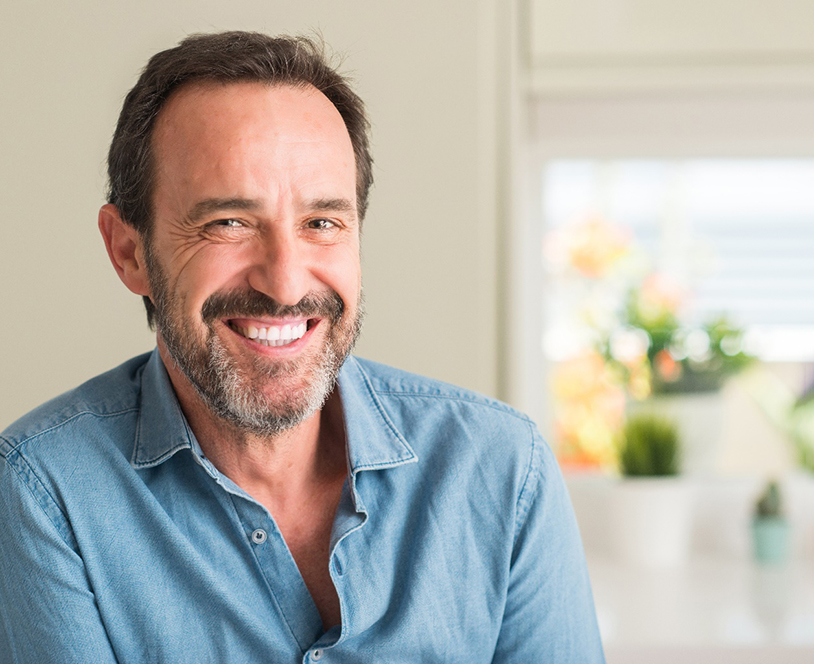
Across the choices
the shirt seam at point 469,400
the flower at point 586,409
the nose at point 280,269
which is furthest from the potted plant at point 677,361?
the nose at point 280,269

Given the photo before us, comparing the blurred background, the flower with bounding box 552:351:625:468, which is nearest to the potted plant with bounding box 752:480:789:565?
the blurred background

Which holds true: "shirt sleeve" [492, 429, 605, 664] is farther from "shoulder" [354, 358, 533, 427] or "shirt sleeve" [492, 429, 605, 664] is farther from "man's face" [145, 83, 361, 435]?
"man's face" [145, 83, 361, 435]

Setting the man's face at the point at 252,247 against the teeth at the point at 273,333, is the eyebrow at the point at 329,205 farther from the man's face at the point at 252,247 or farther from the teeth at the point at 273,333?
the teeth at the point at 273,333

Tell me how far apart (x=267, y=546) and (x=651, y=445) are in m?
1.17

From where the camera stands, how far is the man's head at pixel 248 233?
110 cm

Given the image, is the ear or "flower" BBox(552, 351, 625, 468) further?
"flower" BBox(552, 351, 625, 468)

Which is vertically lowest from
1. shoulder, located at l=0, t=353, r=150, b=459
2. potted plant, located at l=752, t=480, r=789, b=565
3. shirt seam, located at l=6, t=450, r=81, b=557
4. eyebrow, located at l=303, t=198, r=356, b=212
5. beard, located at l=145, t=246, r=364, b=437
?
potted plant, located at l=752, t=480, r=789, b=565

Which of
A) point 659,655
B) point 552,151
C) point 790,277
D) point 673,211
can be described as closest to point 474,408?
point 659,655

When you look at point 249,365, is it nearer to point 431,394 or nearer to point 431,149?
point 431,394

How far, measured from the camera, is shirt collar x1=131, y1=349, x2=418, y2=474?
112 centimetres

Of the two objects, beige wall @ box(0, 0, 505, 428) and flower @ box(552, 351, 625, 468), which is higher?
beige wall @ box(0, 0, 505, 428)

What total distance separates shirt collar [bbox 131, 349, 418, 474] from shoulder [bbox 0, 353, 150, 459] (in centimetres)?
3

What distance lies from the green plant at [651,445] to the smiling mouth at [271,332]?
1.11m

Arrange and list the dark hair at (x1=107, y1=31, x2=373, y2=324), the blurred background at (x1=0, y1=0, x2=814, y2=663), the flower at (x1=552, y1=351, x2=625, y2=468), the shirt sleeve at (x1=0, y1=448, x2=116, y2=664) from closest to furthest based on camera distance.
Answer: the shirt sleeve at (x1=0, y1=448, x2=116, y2=664)
the dark hair at (x1=107, y1=31, x2=373, y2=324)
the blurred background at (x1=0, y1=0, x2=814, y2=663)
the flower at (x1=552, y1=351, x2=625, y2=468)
